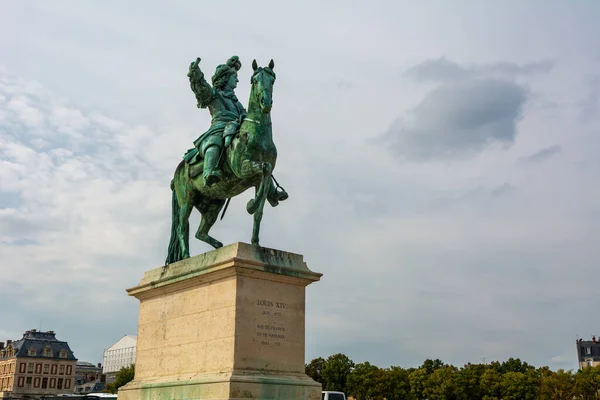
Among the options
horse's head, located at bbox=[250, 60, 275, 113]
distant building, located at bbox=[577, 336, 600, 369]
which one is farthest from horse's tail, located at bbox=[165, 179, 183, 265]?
distant building, located at bbox=[577, 336, 600, 369]

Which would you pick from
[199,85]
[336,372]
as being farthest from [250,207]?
[336,372]

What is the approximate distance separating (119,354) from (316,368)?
11725cm

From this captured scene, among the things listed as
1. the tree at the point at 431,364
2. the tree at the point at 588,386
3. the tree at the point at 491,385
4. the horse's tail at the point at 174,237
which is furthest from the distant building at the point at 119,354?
the horse's tail at the point at 174,237

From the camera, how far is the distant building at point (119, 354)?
180500 millimetres

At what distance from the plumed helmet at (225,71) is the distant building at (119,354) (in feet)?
558

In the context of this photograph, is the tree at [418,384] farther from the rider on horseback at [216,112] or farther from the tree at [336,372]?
the rider on horseback at [216,112]

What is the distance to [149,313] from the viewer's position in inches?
616

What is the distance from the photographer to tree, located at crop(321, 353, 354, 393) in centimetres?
8212

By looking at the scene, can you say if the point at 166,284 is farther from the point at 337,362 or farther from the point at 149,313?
the point at 337,362

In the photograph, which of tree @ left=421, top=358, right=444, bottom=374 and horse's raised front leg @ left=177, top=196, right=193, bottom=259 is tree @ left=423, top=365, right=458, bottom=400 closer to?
tree @ left=421, top=358, right=444, bottom=374

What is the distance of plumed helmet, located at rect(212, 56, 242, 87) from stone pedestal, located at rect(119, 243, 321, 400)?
4.81 m

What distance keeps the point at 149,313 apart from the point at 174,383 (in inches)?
90.2

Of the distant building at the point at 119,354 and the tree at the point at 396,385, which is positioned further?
the distant building at the point at 119,354

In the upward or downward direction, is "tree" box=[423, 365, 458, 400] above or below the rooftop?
below
